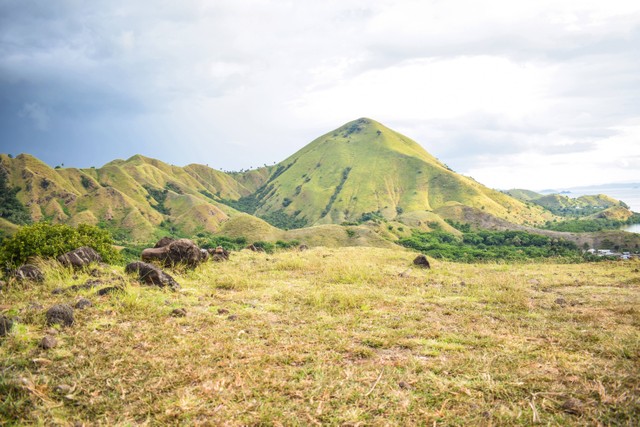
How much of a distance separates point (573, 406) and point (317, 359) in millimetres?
3967

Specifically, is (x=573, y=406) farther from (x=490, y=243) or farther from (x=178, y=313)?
(x=490, y=243)

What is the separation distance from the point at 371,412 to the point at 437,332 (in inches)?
148

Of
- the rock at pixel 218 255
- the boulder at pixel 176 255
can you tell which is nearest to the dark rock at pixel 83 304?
the boulder at pixel 176 255

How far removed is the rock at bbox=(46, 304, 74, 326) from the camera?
7270 mm

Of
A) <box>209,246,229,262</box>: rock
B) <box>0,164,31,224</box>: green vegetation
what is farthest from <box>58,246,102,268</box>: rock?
<box>0,164,31,224</box>: green vegetation

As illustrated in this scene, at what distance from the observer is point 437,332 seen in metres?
7.97

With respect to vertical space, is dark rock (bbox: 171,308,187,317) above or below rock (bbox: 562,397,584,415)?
above

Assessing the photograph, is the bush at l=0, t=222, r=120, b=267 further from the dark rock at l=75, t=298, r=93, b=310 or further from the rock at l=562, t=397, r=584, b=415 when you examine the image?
the rock at l=562, t=397, r=584, b=415

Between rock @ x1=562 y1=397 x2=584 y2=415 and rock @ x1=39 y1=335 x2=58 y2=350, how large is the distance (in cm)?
856

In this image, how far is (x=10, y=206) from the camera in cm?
14825

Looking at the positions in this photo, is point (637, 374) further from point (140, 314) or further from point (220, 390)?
point (140, 314)

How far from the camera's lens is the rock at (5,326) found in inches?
259

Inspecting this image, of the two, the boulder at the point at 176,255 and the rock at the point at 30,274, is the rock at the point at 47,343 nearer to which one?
the rock at the point at 30,274

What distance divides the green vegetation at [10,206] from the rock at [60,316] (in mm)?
170849
